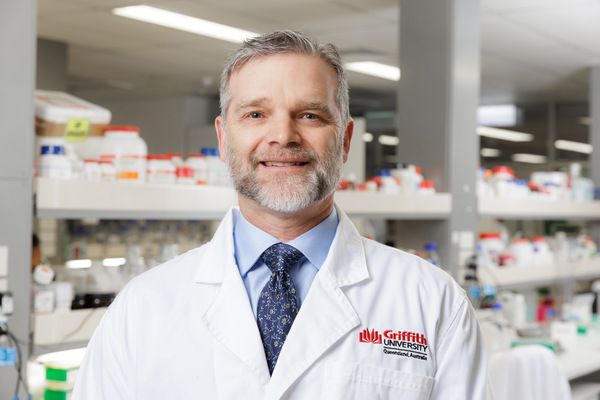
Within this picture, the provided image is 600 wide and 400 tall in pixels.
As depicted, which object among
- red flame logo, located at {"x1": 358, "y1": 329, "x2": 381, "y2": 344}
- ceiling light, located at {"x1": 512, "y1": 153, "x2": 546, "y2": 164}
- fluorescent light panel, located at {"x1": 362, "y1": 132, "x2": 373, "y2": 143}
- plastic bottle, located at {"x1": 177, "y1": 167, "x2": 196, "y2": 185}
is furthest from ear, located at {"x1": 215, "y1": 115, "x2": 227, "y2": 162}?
ceiling light, located at {"x1": 512, "y1": 153, "x2": 546, "y2": 164}

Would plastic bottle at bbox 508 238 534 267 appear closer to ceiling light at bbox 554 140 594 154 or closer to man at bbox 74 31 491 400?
man at bbox 74 31 491 400

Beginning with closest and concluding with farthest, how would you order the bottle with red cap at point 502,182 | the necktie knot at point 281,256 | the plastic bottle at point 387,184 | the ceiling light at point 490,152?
the necktie knot at point 281,256
the plastic bottle at point 387,184
the bottle with red cap at point 502,182
the ceiling light at point 490,152

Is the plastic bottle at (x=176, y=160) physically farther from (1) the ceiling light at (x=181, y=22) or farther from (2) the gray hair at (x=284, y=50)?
(1) the ceiling light at (x=181, y=22)

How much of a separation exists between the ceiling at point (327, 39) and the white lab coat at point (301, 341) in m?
3.35

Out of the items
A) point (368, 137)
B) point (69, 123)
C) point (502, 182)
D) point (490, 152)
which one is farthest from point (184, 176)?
point (490, 152)

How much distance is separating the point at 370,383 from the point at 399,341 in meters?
0.09

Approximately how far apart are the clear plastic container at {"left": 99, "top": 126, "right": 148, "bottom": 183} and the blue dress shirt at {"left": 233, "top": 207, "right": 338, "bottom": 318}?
123 cm

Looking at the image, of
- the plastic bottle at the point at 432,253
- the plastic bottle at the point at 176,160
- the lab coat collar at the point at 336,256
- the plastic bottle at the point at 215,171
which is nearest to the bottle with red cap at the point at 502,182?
the plastic bottle at the point at 432,253

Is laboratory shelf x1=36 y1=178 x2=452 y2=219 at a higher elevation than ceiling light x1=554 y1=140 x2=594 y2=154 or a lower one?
lower

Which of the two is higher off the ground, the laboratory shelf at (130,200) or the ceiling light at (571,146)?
the ceiling light at (571,146)

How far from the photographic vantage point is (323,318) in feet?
4.36

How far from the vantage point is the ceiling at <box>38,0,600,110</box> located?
15.0 feet

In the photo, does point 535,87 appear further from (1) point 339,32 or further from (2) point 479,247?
(2) point 479,247

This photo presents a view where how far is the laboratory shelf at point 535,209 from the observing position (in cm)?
418
